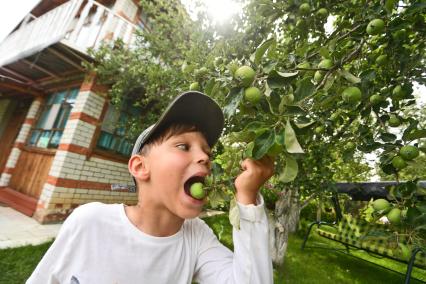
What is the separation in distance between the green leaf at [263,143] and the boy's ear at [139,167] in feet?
2.82

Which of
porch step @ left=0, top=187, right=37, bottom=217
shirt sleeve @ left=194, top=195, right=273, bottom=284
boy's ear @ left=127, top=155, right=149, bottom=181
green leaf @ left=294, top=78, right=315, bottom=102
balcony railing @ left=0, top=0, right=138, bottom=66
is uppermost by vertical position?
balcony railing @ left=0, top=0, right=138, bottom=66

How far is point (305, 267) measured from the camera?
6352 mm

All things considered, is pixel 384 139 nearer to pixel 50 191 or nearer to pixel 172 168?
pixel 172 168

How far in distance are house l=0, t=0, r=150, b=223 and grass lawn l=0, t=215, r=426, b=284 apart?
2252 mm

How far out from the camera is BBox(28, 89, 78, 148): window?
25.0 ft

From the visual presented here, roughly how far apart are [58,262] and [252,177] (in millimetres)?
1134

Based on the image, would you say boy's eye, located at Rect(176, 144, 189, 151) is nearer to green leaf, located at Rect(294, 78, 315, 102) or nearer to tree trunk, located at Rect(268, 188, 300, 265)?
green leaf, located at Rect(294, 78, 315, 102)

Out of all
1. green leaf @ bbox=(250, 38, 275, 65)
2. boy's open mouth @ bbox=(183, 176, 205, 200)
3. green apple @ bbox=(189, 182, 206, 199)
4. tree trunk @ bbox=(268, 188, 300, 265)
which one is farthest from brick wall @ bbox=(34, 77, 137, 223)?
green leaf @ bbox=(250, 38, 275, 65)

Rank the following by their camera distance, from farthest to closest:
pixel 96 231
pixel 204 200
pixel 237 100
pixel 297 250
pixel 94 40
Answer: pixel 297 250 → pixel 94 40 → pixel 96 231 → pixel 204 200 → pixel 237 100

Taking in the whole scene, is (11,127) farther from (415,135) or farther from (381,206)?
(415,135)

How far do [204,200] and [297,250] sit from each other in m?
7.70

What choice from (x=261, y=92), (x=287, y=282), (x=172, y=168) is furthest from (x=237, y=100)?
(x=287, y=282)

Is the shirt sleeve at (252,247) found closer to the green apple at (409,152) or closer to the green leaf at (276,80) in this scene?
the green leaf at (276,80)

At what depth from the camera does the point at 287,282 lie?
511cm
